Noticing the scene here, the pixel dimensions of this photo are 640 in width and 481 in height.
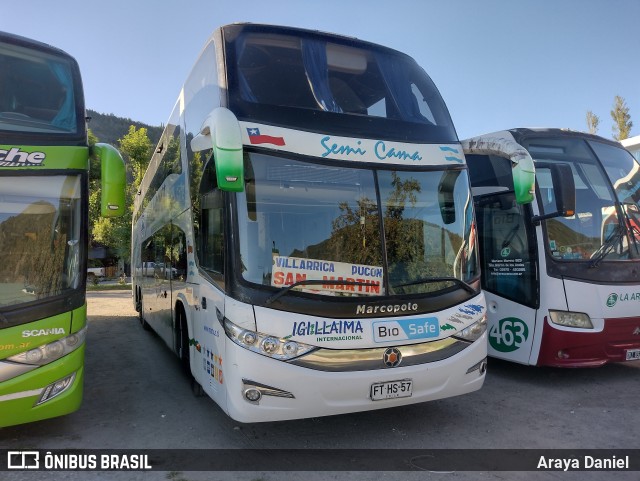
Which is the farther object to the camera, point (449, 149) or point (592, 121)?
point (592, 121)

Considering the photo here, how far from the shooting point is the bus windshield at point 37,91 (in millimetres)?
4535

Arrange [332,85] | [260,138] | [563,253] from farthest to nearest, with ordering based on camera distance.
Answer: [563,253] → [332,85] → [260,138]

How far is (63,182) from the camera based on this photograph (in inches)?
179

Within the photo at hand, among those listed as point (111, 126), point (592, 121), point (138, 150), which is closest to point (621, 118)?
point (592, 121)

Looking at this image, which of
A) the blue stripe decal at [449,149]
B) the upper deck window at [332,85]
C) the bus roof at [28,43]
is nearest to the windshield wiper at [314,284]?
the upper deck window at [332,85]

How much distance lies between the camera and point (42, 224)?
14.6 feet

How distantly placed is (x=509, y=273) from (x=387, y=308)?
10.2 feet

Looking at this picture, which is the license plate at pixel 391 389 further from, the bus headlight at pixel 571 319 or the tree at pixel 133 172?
the tree at pixel 133 172

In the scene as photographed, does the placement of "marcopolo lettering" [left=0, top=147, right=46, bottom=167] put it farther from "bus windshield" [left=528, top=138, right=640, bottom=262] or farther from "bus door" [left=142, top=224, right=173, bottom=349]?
"bus windshield" [left=528, top=138, right=640, bottom=262]

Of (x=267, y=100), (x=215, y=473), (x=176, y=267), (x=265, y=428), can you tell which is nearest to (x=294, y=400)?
(x=215, y=473)

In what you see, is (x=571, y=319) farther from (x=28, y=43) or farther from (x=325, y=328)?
(x=28, y=43)

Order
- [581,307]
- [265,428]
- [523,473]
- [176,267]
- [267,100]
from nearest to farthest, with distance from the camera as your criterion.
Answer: [523,473]
[267,100]
[265,428]
[581,307]
[176,267]

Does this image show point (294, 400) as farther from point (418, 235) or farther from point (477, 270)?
point (477, 270)

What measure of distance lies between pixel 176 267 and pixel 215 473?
3.29 m
